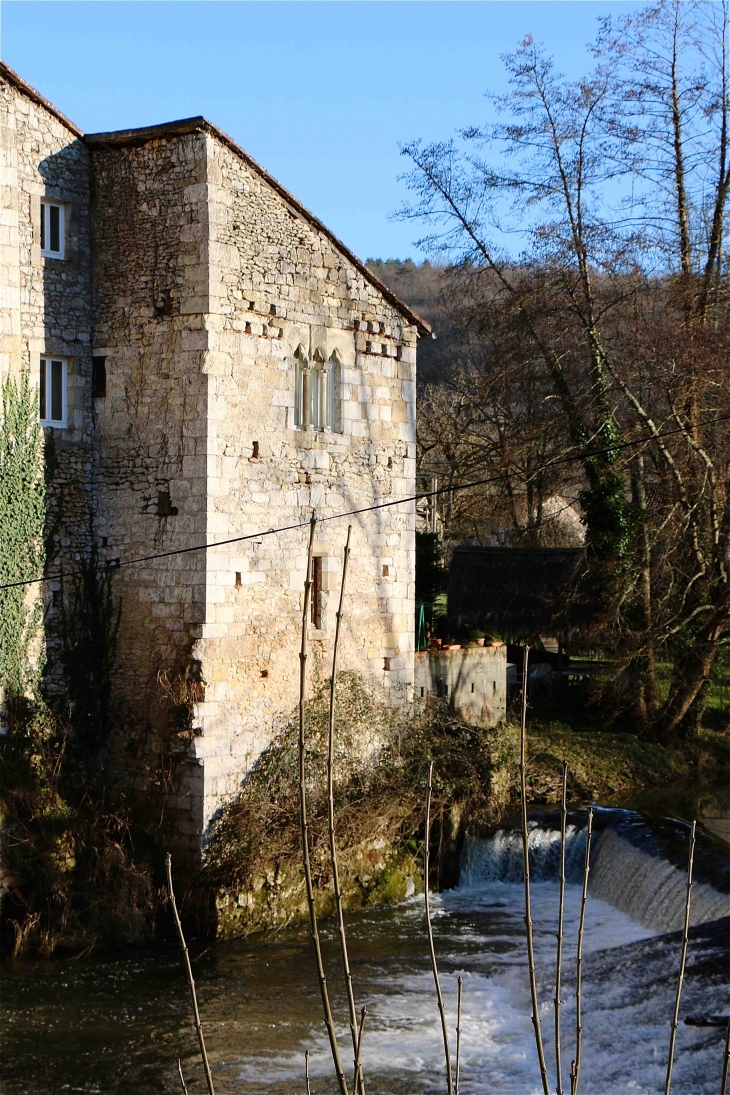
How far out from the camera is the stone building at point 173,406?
13.3m

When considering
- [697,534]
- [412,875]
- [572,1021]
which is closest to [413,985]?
[572,1021]

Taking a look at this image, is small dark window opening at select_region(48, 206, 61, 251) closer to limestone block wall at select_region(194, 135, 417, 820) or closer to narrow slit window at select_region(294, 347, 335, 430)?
limestone block wall at select_region(194, 135, 417, 820)

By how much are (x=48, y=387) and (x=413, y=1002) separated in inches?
301

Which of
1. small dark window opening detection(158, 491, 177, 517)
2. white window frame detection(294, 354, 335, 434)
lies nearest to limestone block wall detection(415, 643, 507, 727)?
white window frame detection(294, 354, 335, 434)

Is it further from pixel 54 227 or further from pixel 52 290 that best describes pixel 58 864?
pixel 54 227

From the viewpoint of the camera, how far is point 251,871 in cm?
1302

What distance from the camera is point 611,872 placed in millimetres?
14539

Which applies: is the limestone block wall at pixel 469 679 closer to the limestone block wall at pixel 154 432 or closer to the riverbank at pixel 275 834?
the riverbank at pixel 275 834

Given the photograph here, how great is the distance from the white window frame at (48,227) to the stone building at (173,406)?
0.05 feet

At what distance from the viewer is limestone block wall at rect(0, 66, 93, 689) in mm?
13094

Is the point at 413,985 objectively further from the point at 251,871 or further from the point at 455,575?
the point at 455,575

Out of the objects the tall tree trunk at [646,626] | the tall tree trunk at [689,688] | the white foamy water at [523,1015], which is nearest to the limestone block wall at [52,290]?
the white foamy water at [523,1015]

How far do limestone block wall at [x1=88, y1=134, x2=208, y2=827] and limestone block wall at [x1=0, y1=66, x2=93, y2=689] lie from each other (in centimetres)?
18

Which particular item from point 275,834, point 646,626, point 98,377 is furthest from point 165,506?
point 646,626
